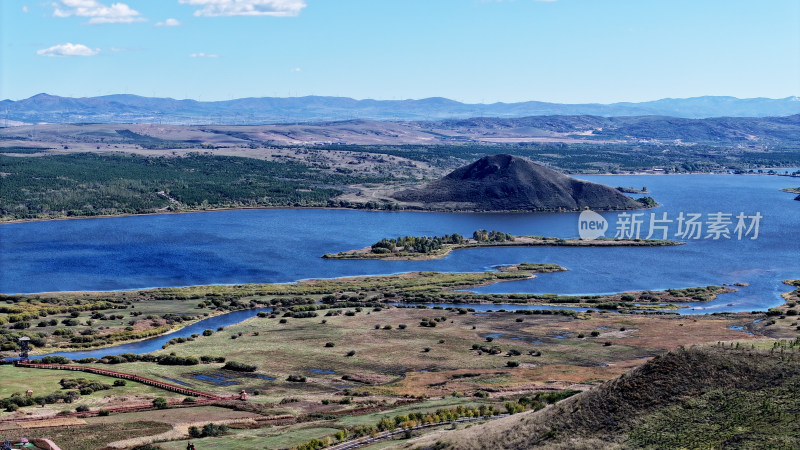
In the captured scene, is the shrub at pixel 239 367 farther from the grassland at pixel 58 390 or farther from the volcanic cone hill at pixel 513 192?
the volcanic cone hill at pixel 513 192

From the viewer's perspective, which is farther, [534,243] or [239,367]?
[534,243]

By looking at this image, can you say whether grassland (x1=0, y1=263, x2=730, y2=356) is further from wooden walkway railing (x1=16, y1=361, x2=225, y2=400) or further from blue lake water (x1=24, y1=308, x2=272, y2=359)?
wooden walkway railing (x1=16, y1=361, x2=225, y2=400)

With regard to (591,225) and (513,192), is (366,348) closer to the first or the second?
(591,225)

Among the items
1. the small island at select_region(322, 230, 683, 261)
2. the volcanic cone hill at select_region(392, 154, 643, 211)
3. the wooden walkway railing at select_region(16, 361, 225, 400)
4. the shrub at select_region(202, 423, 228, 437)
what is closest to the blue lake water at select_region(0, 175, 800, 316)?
the small island at select_region(322, 230, 683, 261)

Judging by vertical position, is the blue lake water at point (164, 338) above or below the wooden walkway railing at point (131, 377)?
below

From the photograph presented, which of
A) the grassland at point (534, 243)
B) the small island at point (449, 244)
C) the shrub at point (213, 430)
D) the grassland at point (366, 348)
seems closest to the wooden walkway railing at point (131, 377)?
the grassland at point (366, 348)

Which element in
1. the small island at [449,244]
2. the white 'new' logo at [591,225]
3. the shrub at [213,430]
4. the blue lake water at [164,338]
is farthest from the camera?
the white 'new' logo at [591,225]

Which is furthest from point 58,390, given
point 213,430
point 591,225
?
point 591,225
